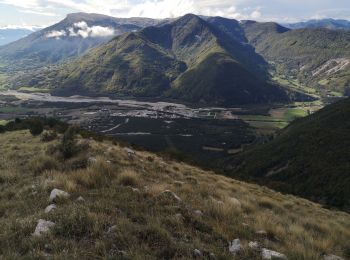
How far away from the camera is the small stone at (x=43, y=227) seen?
8.41 m

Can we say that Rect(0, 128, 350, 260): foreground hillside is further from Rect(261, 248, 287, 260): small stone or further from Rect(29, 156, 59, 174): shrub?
Rect(29, 156, 59, 174): shrub

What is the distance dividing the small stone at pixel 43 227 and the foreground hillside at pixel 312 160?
91.2 m

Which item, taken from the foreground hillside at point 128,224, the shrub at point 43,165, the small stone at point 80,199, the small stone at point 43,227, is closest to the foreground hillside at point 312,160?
the shrub at point 43,165

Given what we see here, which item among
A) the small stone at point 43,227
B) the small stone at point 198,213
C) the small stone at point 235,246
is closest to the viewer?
the small stone at point 43,227

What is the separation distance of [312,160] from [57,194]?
132 metres

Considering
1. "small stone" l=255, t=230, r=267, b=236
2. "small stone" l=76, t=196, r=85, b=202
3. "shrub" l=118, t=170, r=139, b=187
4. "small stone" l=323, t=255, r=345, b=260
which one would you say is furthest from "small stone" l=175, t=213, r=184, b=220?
"small stone" l=323, t=255, r=345, b=260

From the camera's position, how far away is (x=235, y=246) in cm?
904

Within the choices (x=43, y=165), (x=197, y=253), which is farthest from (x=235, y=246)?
(x=43, y=165)

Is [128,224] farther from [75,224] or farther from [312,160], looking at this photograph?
[312,160]

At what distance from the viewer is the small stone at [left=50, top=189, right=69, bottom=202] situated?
10.9 m

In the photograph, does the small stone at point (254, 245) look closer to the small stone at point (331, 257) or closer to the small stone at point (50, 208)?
the small stone at point (331, 257)

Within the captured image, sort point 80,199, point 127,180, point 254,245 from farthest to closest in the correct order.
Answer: point 127,180
point 80,199
point 254,245

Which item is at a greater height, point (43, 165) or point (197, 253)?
point (197, 253)

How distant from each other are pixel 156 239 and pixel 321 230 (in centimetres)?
784
